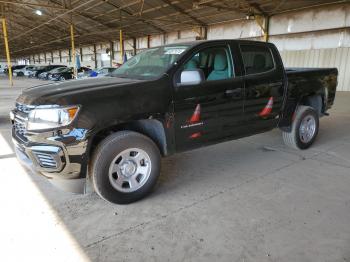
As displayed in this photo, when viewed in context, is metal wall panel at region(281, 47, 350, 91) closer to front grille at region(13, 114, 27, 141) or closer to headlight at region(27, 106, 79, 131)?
headlight at region(27, 106, 79, 131)

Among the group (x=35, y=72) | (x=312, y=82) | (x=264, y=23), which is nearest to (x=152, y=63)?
(x=312, y=82)

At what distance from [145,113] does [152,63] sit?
960mm

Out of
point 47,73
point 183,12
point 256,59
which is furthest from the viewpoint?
point 47,73

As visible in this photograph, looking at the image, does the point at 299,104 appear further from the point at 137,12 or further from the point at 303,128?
the point at 137,12

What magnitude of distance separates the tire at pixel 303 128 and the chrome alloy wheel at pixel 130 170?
2.81m

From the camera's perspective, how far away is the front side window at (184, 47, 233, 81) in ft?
12.1

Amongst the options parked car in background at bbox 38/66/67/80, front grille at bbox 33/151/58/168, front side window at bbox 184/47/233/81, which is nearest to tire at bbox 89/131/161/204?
front grille at bbox 33/151/58/168

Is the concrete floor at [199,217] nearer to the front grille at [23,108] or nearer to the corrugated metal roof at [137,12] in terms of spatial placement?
the front grille at [23,108]

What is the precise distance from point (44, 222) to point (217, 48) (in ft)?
9.37

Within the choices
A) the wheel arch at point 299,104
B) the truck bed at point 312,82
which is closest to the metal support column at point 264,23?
the truck bed at point 312,82

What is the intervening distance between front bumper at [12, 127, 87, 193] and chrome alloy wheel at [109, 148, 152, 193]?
330 millimetres

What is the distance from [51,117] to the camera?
270 centimetres

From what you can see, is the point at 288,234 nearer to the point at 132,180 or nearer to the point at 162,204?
the point at 162,204

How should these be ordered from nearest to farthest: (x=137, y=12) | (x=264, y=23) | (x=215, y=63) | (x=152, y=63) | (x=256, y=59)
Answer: (x=152, y=63) < (x=215, y=63) < (x=256, y=59) < (x=264, y=23) < (x=137, y=12)
